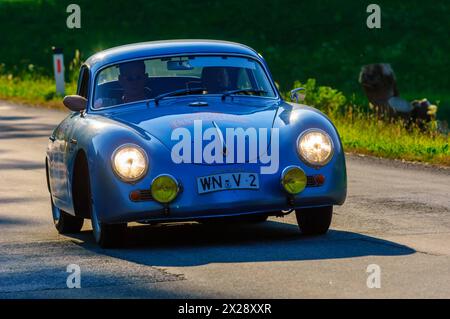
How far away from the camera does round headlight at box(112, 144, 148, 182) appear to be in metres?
10.2

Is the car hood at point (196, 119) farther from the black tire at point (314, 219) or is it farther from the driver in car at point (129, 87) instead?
the black tire at point (314, 219)

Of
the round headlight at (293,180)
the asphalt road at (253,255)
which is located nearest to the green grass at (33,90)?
the asphalt road at (253,255)

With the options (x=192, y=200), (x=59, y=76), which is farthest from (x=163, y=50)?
(x=59, y=76)

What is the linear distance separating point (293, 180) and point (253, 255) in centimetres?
74

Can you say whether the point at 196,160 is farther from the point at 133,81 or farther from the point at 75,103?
the point at 75,103

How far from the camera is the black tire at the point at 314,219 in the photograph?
10.9m

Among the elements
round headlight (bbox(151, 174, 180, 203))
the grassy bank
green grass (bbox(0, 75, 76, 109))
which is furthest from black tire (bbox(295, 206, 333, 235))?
green grass (bbox(0, 75, 76, 109))

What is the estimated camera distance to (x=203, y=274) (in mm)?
9117

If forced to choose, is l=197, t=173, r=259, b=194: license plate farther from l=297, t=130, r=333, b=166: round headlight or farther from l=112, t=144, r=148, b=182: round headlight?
l=297, t=130, r=333, b=166: round headlight

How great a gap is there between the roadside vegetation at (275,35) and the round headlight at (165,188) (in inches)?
816

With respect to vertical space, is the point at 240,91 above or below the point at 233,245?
above

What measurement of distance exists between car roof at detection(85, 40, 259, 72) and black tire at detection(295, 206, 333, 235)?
1742 millimetres

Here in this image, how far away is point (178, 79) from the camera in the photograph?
38.7ft

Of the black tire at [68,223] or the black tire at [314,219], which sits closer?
the black tire at [314,219]
